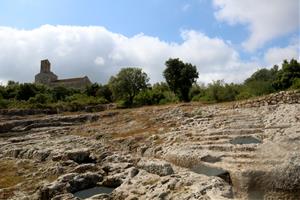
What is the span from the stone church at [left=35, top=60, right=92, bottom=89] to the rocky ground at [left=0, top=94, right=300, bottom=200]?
86.9 m

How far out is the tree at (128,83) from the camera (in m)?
61.5

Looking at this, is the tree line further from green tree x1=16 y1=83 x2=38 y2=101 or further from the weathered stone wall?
the weathered stone wall

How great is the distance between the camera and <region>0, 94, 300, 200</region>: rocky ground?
54.1ft

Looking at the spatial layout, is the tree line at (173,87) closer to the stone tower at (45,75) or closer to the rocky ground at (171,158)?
the rocky ground at (171,158)

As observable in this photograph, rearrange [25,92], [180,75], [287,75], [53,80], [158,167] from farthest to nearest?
[53,80]
[25,92]
[180,75]
[287,75]
[158,167]

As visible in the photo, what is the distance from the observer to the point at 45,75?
445 ft

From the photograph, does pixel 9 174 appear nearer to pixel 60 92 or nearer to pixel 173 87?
pixel 173 87

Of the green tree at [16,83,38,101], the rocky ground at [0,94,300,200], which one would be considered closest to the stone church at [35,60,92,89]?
the green tree at [16,83,38,101]

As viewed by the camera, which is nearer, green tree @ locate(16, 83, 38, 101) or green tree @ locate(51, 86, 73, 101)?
green tree @ locate(16, 83, 38, 101)

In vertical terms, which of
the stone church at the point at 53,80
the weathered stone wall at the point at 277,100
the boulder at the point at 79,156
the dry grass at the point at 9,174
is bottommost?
the dry grass at the point at 9,174

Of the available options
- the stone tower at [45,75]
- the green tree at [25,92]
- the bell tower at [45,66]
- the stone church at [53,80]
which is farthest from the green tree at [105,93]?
the bell tower at [45,66]

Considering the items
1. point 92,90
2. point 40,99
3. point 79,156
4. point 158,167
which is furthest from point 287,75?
point 92,90

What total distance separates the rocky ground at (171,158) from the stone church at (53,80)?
86.9 meters

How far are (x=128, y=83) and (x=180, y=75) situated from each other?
8921 millimetres
